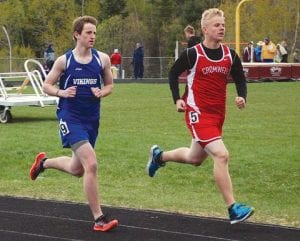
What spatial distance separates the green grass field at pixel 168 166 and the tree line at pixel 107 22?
5136 centimetres

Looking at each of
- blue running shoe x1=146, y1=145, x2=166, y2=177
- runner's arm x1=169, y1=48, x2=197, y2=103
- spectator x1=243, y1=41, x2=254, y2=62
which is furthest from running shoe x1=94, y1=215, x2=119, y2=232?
spectator x1=243, y1=41, x2=254, y2=62

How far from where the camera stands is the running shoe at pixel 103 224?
298 inches

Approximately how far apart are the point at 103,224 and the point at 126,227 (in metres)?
0.37

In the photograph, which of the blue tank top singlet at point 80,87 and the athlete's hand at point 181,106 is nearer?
the blue tank top singlet at point 80,87

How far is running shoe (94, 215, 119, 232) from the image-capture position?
7559mm

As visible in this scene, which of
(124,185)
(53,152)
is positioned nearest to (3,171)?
(53,152)

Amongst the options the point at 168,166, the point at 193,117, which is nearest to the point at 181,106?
the point at 193,117

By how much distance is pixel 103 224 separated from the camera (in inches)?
298

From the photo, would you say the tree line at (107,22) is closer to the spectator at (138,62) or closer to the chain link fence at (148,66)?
the chain link fence at (148,66)

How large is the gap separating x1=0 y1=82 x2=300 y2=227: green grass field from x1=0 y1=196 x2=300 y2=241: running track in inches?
17.5

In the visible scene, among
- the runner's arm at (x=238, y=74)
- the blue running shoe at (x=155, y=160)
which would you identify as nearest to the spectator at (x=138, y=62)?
the blue running shoe at (x=155, y=160)

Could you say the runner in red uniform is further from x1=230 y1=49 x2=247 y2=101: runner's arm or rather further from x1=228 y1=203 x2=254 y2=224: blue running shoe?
x1=228 y1=203 x2=254 y2=224: blue running shoe

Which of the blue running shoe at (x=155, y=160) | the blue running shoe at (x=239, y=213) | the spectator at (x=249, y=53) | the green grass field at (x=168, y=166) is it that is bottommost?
the spectator at (x=249, y=53)

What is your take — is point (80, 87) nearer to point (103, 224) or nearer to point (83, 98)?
point (83, 98)
